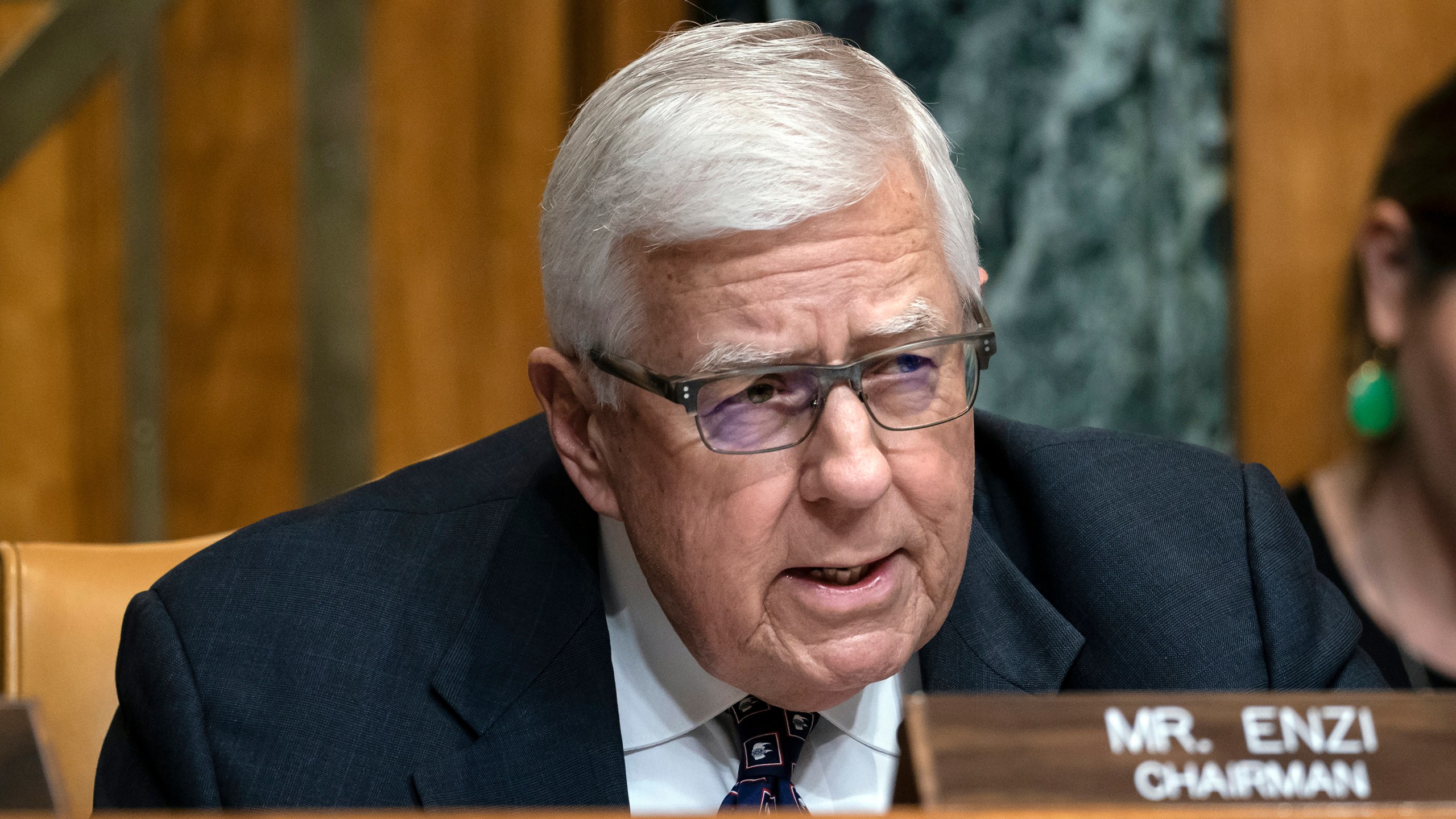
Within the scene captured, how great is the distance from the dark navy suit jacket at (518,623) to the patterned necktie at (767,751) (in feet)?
0.39

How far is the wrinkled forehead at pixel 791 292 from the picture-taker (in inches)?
42.3

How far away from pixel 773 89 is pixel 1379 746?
721 mm

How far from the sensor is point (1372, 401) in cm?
186

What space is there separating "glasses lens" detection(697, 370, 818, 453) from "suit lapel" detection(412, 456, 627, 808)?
299mm

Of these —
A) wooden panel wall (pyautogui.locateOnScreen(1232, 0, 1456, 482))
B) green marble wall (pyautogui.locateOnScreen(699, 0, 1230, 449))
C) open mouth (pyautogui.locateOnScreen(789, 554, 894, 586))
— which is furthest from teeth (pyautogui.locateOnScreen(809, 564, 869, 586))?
wooden panel wall (pyautogui.locateOnScreen(1232, 0, 1456, 482))

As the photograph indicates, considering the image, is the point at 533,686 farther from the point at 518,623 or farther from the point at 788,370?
the point at 788,370

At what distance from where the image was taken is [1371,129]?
2.48 m

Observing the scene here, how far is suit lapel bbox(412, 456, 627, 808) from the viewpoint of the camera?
46.4 inches

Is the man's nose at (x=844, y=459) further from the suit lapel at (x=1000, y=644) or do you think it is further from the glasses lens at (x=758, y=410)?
the suit lapel at (x=1000, y=644)

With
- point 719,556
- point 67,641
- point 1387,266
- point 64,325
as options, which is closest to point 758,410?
point 719,556

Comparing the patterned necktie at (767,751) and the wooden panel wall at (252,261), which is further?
the wooden panel wall at (252,261)

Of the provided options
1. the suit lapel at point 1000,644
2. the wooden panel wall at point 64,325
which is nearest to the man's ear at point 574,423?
Result: the suit lapel at point 1000,644

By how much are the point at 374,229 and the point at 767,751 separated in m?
1.68


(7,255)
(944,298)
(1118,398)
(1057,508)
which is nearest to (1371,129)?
(1118,398)
